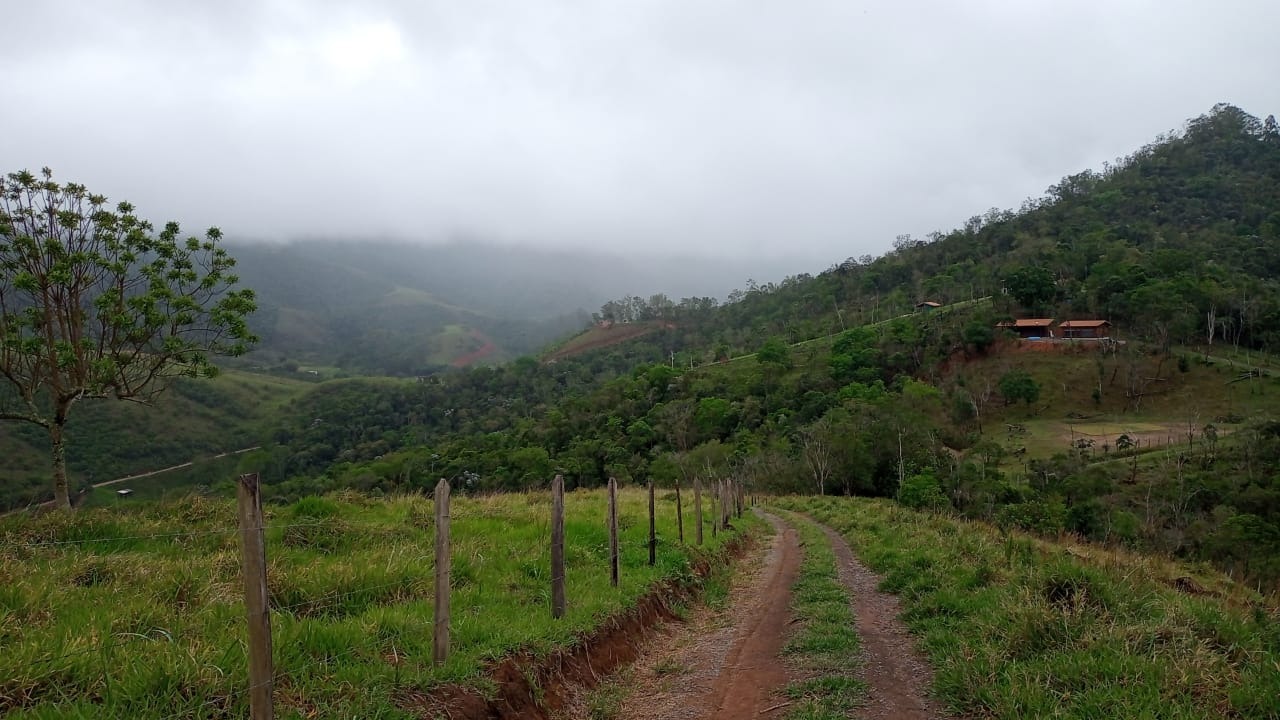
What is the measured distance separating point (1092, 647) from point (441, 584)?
638 cm

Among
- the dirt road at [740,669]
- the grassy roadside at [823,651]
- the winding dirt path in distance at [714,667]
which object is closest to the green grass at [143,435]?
the winding dirt path in distance at [714,667]

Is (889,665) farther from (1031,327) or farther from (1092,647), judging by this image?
(1031,327)

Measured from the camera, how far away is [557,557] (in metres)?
8.55

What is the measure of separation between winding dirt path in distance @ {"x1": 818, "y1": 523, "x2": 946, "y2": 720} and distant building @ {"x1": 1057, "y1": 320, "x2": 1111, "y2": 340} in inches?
4276

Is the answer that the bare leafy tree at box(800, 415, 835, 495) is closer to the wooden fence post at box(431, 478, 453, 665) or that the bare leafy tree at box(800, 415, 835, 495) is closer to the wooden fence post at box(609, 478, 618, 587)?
the wooden fence post at box(609, 478, 618, 587)

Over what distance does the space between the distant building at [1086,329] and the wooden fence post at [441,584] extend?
11684cm

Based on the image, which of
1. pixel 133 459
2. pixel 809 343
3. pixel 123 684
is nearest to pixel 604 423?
pixel 809 343

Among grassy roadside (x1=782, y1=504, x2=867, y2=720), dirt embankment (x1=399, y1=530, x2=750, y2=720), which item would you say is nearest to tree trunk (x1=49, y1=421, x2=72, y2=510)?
dirt embankment (x1=399, y1=530, x2=750, y2=720)

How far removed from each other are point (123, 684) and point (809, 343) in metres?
133

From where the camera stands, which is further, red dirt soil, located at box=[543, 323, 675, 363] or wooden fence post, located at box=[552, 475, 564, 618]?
red dirt soil, located at box=[543, 323, 675, 363]

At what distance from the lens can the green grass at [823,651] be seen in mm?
6699

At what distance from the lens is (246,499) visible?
4.26 meters

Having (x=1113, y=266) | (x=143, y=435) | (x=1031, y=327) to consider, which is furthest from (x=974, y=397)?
(x=143, y=435)

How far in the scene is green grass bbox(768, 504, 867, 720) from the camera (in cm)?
670
